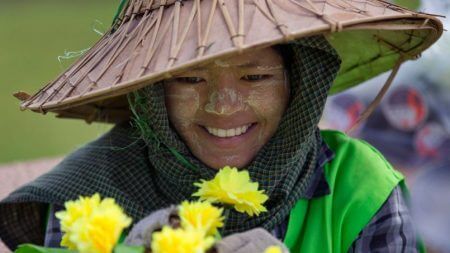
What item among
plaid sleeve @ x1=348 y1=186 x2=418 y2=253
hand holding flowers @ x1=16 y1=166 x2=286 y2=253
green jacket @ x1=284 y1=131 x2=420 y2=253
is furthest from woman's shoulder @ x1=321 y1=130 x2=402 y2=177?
hand holding flowers @ x1=16 y1=166 x2=286 y2=253

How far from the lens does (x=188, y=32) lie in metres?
1.38

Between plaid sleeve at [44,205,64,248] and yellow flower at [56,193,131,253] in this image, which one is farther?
plaid sleeve at [44,205,64,248]

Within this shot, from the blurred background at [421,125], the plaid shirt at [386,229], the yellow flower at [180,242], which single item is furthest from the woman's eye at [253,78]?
the blurred background at [421,125]

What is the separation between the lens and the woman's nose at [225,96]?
155cm

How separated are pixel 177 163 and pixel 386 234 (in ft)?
1.70

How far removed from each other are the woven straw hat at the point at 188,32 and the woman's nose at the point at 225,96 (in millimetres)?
194

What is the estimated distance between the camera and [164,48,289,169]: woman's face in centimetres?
156

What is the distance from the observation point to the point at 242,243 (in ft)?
3.93

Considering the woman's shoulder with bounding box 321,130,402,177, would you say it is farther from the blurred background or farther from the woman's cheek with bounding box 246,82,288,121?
the blurred background

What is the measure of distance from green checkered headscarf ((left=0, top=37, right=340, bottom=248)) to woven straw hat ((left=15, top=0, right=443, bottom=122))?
0.15m

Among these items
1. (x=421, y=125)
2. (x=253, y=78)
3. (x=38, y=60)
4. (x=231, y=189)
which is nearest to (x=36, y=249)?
(x=231, y=189)

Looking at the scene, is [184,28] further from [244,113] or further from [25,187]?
[25,187]

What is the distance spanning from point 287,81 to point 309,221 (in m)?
0.34

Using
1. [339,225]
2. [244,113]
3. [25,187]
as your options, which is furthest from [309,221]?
[25,187]
